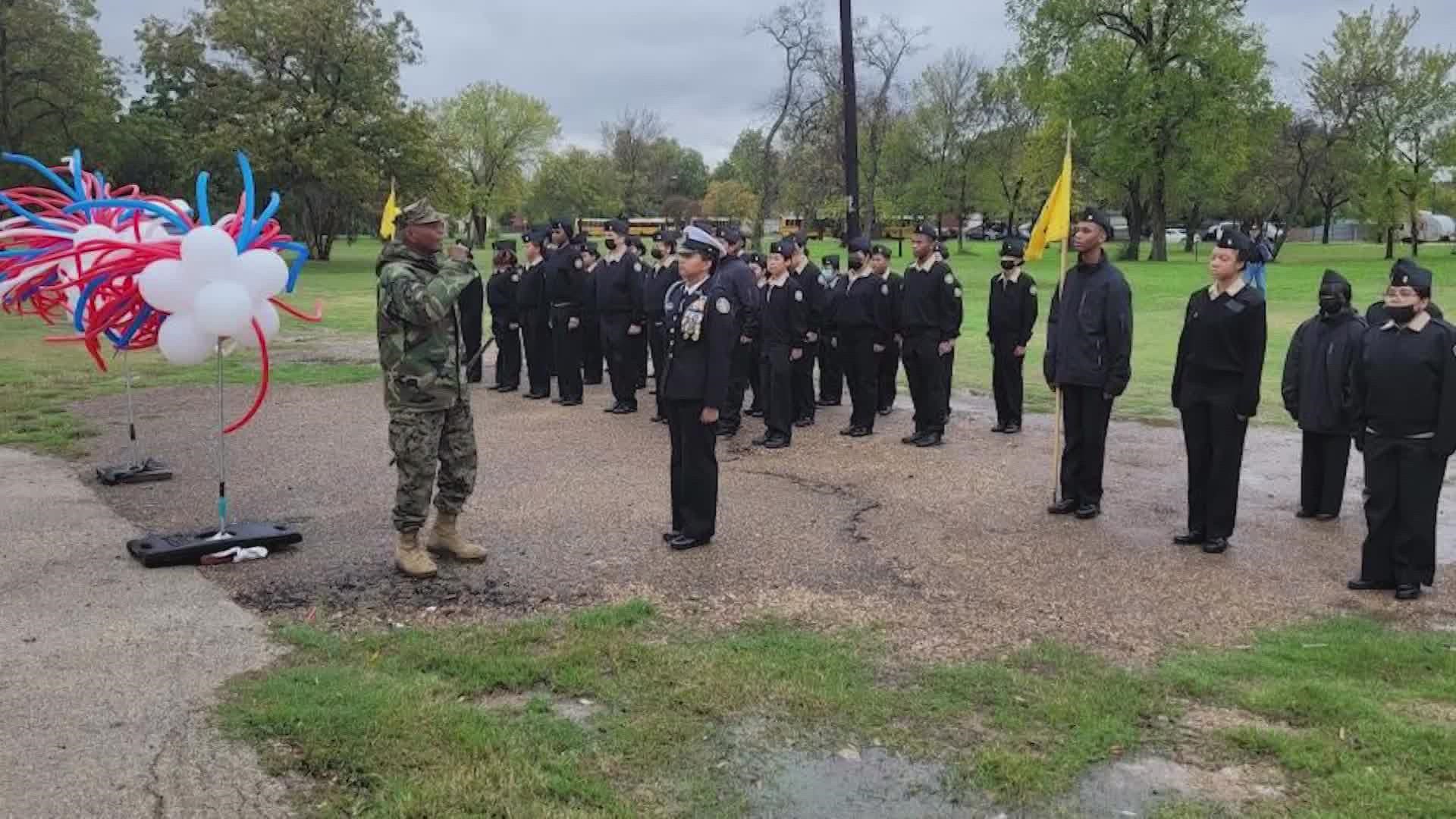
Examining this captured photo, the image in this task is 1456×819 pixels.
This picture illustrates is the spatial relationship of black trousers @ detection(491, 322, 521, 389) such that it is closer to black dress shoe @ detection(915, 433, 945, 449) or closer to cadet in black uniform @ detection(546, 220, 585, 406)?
cadet in black uniform @ detection(546, 220, 585, 406)

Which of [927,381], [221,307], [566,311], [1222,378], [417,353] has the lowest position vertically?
[927,381]

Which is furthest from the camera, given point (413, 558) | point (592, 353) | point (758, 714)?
point (592, 353)

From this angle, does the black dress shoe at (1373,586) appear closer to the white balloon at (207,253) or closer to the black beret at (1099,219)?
the black beret at (1099,219)

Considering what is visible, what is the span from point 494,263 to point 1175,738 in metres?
11.6

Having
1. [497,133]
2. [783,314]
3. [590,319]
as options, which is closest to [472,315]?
[590,319]

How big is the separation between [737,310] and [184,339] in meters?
3.29

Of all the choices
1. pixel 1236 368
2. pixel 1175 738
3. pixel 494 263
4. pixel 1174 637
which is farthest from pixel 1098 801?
pixel 494 263

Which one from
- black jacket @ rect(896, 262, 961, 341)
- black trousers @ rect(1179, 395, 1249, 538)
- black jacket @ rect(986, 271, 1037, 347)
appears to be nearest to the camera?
black trousers @ rect(1179, 395, 1249, 538)

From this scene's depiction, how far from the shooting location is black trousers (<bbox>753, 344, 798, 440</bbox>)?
35.1 ft

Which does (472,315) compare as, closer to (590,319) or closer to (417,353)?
(590,319)

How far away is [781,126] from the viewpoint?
52.3m

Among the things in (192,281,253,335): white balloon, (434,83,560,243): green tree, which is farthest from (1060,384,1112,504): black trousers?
(434,83,560,243): green tree

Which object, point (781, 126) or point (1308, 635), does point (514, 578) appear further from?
point (781, 126)

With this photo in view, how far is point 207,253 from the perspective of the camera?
617 cm
